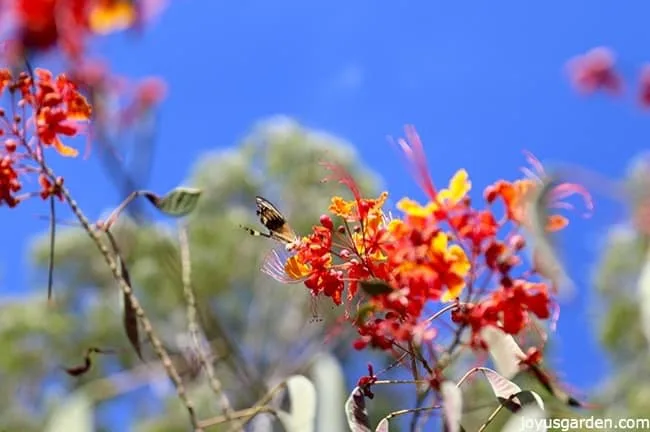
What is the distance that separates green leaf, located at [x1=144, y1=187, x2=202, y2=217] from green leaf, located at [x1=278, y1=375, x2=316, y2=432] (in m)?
0.21

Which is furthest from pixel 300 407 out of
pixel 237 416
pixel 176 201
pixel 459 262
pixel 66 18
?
pixel 66 18

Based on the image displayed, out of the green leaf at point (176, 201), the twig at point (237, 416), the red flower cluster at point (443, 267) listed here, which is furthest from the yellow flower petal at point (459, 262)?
the green leaf at point (176, 201)

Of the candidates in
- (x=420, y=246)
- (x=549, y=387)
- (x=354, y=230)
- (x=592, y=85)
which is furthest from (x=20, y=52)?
(x=592, y=85)

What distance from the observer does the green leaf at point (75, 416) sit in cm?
65

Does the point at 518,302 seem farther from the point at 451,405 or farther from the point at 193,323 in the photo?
the point at 193,323

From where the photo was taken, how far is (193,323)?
93cm

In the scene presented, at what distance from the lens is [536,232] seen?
0.67m

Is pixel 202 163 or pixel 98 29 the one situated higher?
pixel 202 163

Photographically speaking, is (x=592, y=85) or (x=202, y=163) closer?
(x=592, y=85)

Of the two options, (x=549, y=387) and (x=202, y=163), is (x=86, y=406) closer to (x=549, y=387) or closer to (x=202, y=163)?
(x=549, y=387)

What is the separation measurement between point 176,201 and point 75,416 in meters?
0.31

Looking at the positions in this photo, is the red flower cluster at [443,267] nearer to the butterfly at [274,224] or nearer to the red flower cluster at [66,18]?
the butterfly at [274,224]

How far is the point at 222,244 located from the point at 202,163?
0.78 m

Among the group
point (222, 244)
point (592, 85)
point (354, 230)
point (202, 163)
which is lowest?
point (354, 230)
